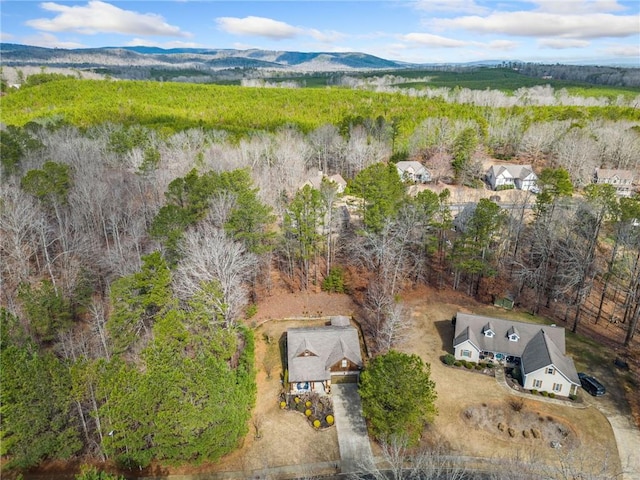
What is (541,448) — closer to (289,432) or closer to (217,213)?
(289,432)

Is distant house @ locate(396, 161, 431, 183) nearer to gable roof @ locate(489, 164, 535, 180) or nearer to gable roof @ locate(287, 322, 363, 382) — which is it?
gable roof @ locate(489, 164, 535, 180)

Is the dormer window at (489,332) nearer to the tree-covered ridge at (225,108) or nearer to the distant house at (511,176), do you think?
the distant house at (511,176)

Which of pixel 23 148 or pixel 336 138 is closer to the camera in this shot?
pixel 23 148

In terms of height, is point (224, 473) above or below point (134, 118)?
below

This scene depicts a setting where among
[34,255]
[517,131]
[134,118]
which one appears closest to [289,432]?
[34,255]

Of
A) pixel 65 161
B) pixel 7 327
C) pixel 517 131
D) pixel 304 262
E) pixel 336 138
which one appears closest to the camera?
pixel 7 327

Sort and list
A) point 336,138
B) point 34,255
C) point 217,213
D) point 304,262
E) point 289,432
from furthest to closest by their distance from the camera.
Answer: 1. point 336,138
2. point 304,262
3. point 34,255
4. point 217,213
5. point 289,432
